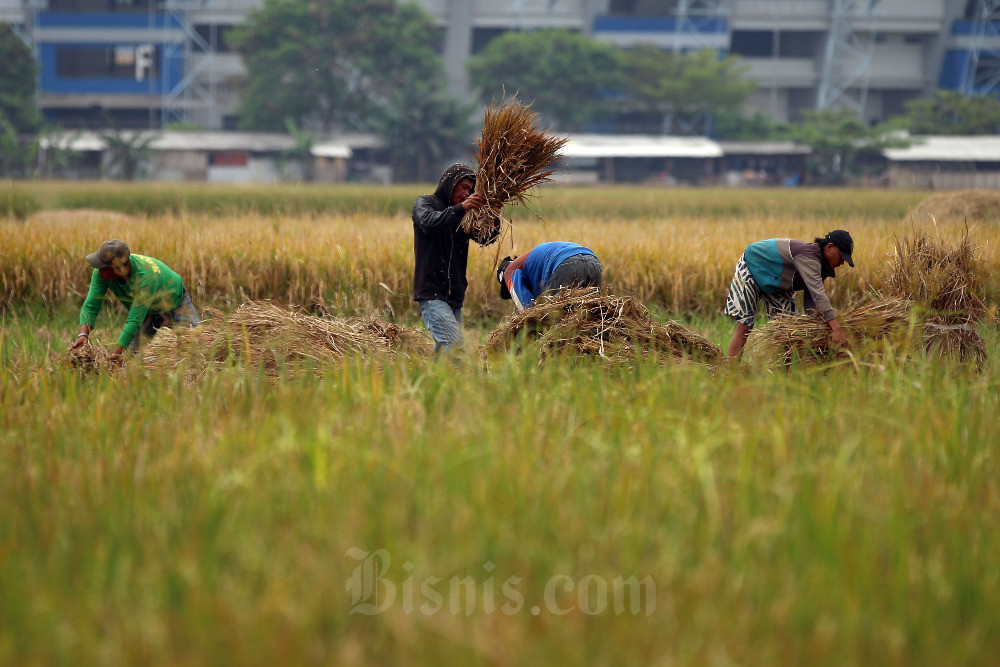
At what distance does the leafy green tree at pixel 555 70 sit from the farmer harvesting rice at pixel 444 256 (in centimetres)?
2910

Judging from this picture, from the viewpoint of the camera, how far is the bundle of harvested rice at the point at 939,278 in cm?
452

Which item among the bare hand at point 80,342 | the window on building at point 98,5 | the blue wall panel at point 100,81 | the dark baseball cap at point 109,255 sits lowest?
the bare hand at point 80,342

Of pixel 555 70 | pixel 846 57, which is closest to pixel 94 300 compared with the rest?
pixel 555 70

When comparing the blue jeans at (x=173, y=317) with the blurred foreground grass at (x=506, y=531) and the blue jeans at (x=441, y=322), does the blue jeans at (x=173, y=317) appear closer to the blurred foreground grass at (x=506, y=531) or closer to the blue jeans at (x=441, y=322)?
the blue jeans at (x=441, y=322)

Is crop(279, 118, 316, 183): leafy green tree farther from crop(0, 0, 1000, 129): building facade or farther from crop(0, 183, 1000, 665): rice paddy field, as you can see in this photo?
crop(0, 183, 1000, 665): rice paddy field

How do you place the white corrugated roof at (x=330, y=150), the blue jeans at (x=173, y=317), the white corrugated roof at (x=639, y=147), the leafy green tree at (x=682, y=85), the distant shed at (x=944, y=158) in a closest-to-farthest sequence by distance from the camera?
the blue jeans at (x=173, y=317), the distant shed at (x=944, y=158), the white corrugated roof at (x=639, y=147), the white corrugated roof at (x=330, y=150), the leafy green tree at (x=682, y=85)

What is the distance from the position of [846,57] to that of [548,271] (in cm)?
3975

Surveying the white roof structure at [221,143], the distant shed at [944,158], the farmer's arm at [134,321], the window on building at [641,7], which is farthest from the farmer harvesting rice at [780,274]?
the window on building at [641,7]

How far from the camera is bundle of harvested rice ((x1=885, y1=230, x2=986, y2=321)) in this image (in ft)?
14.8

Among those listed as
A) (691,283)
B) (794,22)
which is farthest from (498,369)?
(794,22)

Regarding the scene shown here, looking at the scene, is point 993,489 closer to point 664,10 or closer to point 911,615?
point 911,615

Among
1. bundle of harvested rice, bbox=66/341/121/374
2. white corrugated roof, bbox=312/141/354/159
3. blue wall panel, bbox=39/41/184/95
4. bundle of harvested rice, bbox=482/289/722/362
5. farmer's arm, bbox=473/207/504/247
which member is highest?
blue wall panel, bbox=39/41/184/95

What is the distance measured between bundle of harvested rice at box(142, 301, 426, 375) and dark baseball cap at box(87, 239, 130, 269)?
44 cm

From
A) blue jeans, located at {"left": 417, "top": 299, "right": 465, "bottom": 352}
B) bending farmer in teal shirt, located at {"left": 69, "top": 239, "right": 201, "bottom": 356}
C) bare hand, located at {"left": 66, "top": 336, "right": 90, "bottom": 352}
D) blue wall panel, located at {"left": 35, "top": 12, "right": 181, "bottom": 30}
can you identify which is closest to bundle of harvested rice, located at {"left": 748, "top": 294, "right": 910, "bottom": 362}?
blue jeans, located at {"left": 417, "top": 299, "right": 465, "bottom": 352}
